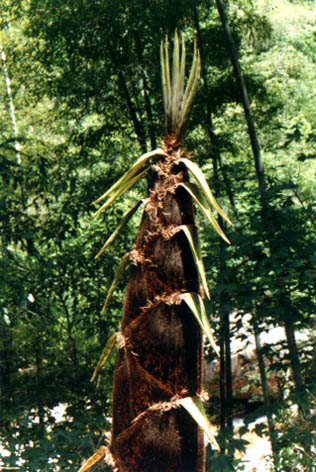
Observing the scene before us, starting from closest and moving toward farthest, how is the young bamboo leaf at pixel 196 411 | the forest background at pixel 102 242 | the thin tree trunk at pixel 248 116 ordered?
the young bamboo leaf at pixel 196 411
the forest background at pixel 102 242
the thin tree trunk at pixel 248 116

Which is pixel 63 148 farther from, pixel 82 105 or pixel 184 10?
pixel 184 10

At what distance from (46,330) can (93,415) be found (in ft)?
2.31

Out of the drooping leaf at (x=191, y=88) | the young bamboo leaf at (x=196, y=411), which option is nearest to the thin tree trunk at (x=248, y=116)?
the drooping leaf at (x=191, y=88)

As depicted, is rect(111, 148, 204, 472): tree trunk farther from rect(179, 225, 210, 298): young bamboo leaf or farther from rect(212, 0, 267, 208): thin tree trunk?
rect(212, 0, 267, 208): thin tree trunk

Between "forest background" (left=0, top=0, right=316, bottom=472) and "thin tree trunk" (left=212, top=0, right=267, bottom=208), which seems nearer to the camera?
"forest background" (left=0, top=0, right=316, bottom=472)

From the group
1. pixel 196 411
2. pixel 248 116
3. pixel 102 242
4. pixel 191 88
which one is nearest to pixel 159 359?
pixel 196 411

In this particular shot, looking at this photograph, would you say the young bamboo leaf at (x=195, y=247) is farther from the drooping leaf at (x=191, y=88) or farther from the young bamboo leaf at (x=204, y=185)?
the drooping leaf at (x=191, y=88)

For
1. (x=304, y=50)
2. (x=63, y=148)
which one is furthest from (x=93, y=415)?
(x=304, y=50)

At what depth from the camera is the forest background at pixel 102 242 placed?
3.28 meters

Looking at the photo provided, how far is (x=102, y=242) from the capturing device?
4.62m

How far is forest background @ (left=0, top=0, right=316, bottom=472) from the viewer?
3275 millimetres

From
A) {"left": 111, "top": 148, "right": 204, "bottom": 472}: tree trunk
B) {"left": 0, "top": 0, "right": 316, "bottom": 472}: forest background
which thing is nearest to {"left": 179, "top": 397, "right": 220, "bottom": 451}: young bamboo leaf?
{"left": 111, "top": 148, "right": 204, "bottom": 472}: tree trunk

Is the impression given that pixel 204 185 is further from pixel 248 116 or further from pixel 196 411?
pixel 248 116

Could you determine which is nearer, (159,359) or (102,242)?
(159,359)
